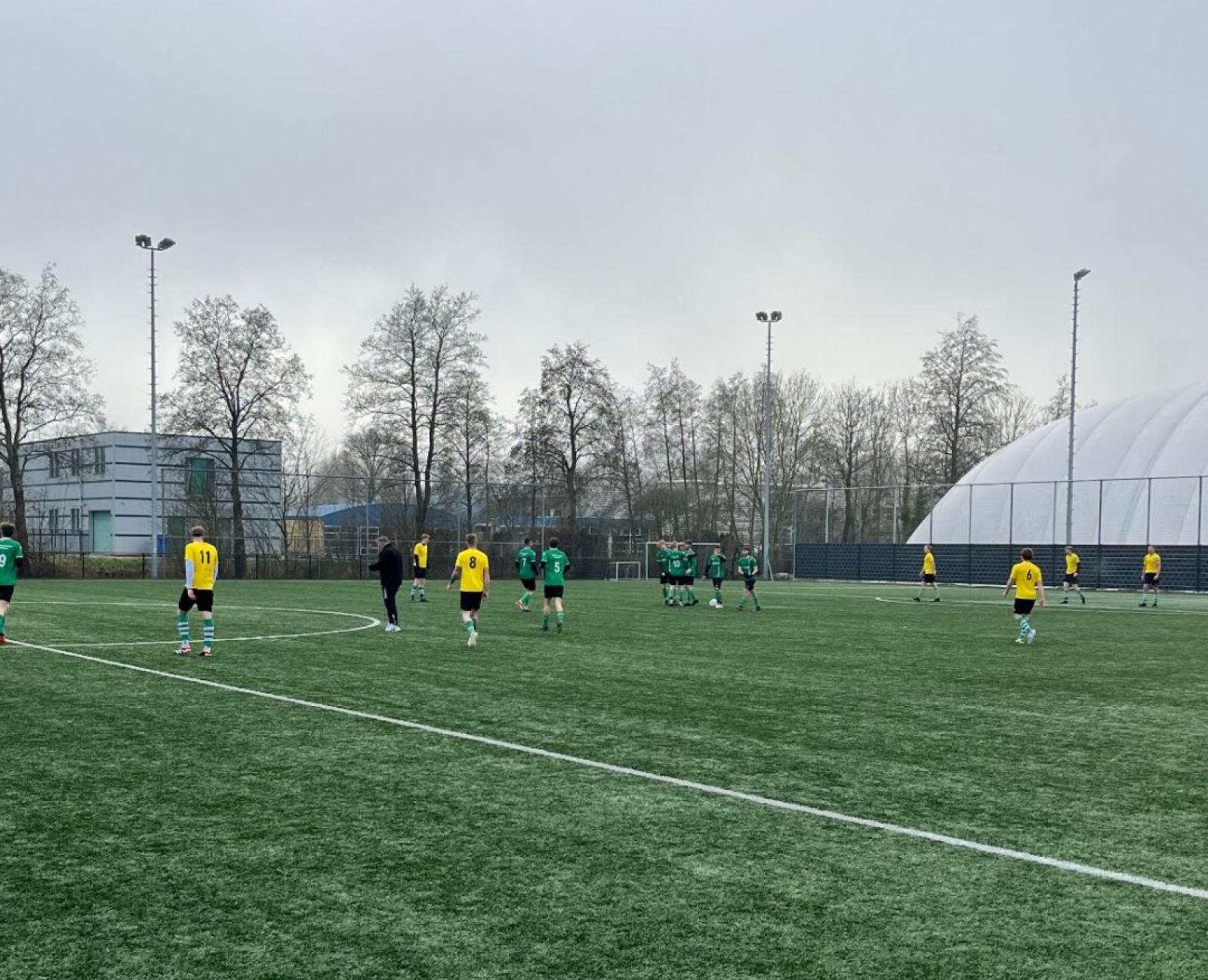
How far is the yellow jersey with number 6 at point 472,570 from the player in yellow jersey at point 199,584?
423 centimetres

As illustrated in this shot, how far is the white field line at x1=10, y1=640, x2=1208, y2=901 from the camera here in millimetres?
6324

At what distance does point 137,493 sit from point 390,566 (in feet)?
140

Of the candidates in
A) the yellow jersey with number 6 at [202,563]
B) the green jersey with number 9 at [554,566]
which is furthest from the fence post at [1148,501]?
the yellow jersey with number 6 at [202,563]

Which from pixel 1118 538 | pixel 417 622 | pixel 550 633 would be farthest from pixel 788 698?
pixel 1118 538

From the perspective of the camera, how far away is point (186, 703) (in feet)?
40.8

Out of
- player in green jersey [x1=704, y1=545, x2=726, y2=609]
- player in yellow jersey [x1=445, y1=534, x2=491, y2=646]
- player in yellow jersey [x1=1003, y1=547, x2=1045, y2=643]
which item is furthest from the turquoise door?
player in yellow jersey [x1=1003, y1=547, x2=1045, y2=643]

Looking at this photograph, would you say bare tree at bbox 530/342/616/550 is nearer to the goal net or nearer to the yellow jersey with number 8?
the goal net

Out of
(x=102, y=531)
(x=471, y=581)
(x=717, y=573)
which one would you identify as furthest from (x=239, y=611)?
(x=102, y=531)

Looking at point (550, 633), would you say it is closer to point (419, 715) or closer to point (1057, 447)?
point (419, 715)

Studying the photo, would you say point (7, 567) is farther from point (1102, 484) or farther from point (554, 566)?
point (1102, 484)

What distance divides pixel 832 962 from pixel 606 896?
4.36 ft

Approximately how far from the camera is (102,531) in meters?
61.2

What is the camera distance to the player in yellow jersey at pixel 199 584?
1681cm

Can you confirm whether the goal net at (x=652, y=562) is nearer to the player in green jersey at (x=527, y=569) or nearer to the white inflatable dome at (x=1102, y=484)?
the white inflatable dome at (x=1102, y=484)
